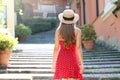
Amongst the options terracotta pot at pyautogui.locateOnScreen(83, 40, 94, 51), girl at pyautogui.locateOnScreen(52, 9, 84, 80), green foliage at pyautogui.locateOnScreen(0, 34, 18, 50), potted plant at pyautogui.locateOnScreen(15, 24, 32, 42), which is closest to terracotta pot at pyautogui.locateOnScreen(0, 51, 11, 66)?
green foliage at pyautogui.locateOnScreen(0, 34, 18, 50)

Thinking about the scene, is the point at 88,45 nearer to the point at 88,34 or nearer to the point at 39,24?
the point at 88,34

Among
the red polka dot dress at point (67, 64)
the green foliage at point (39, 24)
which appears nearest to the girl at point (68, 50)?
the red polka dot dress at point (67, 64)

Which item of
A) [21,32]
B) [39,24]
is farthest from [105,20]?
[39,24]

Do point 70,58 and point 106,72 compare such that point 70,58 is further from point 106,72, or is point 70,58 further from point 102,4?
point 102,4

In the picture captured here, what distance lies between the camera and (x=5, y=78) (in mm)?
7668

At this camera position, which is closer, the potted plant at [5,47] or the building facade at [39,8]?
the potted plant at [5,47]

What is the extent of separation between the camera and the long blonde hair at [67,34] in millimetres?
5168

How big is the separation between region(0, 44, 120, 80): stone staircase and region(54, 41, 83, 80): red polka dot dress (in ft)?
7.44

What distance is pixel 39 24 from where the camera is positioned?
2542 cm

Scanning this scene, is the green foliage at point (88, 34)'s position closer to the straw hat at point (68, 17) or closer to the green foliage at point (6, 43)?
the green foliage at point (6, 43)

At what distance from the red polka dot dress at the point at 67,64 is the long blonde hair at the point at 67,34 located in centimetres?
8

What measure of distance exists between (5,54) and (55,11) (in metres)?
25.3

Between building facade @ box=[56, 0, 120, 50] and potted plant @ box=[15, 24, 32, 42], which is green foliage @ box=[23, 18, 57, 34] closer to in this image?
potted plant @ box=[15, 24, 32, 42]

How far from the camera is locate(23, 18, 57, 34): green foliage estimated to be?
82.2 feet
